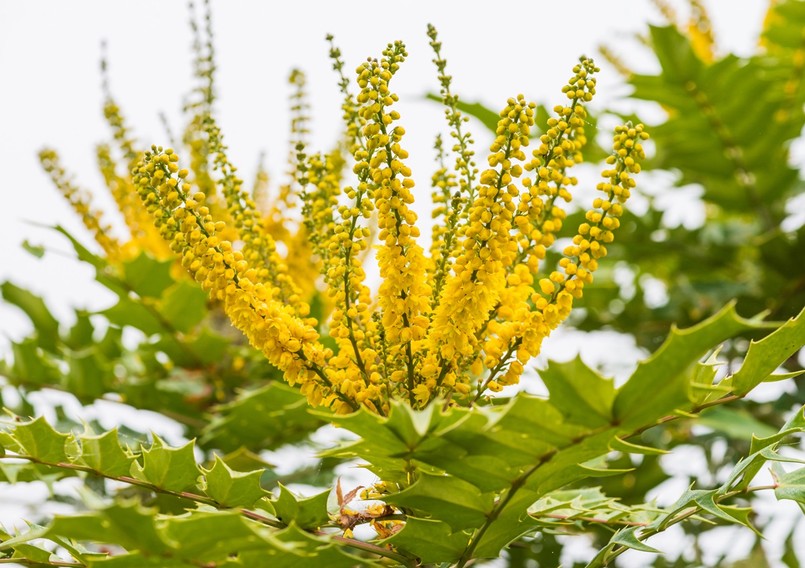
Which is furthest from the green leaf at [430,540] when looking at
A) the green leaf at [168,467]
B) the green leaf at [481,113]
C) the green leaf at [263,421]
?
the green leaf at [481,113]

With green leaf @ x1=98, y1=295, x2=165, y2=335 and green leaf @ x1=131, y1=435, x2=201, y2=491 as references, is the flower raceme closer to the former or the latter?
green leaf @ x1=131, y1=435, x2=201, y2=491

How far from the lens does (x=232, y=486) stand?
1342 millimetres

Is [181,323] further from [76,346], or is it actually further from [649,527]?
[649,527]

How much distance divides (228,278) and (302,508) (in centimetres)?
37

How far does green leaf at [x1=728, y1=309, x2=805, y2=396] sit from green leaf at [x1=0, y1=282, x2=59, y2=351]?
2345 mm

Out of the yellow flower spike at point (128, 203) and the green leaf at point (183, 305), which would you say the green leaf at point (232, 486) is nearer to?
the green leaf at point (183, 305)

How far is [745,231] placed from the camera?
331 cm

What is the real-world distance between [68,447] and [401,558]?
1.89 feet

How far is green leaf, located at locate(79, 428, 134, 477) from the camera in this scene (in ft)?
4.25

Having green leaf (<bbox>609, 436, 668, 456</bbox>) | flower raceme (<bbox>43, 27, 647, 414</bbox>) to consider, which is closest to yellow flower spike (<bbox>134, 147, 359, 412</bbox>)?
flower raceme (<bbox>43, 27, 647, 414</bbox>)

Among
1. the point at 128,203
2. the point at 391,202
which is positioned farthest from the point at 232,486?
the point at 128,203

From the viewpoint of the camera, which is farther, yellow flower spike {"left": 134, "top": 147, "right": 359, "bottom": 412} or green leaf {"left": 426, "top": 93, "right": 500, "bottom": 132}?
green leaf {"left": 426, "top": 93, "right": 500, "bottom": 132}

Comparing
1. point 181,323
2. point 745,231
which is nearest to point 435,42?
point 181,323

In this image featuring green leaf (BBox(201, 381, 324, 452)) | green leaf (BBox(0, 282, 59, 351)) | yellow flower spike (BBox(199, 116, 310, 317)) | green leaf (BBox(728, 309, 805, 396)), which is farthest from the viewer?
green leaf (BBox(0, 282, 59, 351))
